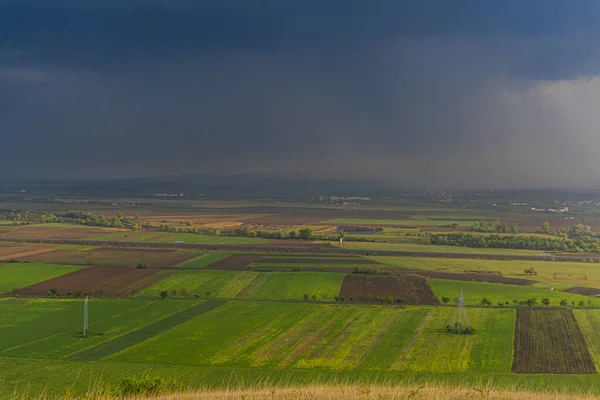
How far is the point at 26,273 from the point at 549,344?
44.5 meters

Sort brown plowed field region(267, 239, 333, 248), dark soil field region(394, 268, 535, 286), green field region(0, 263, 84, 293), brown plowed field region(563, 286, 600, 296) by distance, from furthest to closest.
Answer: brown plowed field region(267, 239, 333, 248) → dark soil field region(394, 268, 535, 286) → green field region(0, 263, 84, 293) → brown plowed field region(563, 286, 600, 296)

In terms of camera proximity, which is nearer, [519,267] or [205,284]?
[205,284]

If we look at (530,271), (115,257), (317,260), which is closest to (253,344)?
(317,260)

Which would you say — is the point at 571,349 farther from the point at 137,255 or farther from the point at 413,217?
the point at 413,217

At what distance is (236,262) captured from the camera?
195 ft

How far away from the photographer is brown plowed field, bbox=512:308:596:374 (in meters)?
26.4

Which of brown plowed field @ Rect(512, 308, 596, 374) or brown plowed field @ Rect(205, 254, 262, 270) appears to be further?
brown plowed field @ Rect(205, 254, 262, 270)

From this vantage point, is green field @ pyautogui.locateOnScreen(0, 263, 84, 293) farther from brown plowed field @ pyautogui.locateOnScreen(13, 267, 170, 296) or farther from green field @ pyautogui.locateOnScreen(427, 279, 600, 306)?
green field @ pyautogui.locateOnScreen(427, 279, 600, 306)

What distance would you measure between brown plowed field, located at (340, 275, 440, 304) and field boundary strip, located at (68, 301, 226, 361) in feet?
36.7

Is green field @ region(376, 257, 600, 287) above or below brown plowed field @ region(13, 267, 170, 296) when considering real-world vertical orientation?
below

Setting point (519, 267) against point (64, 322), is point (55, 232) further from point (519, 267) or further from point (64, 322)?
point (519, 267)

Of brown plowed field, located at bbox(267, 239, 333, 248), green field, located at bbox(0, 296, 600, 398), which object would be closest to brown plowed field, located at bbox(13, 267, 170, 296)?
green field, located at bbox(0, 296, 600, 398)

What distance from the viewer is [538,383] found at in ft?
Answer: 75.9

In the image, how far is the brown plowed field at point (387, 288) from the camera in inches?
1676
